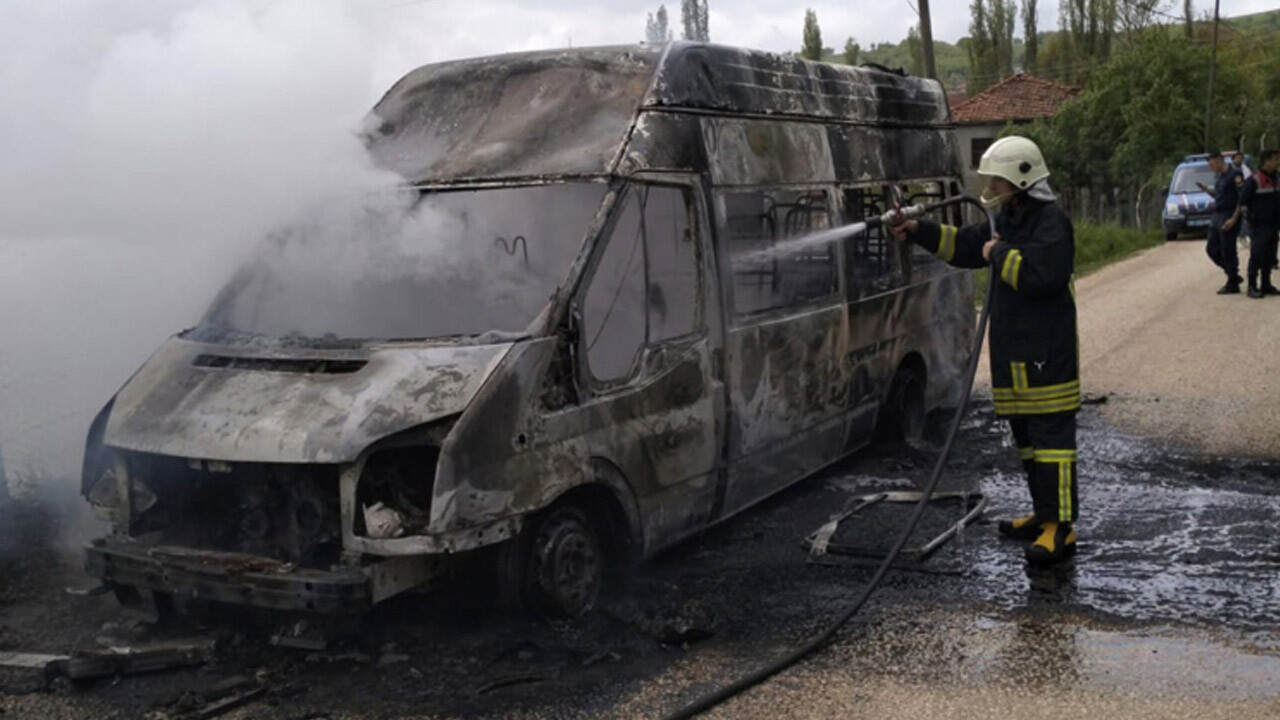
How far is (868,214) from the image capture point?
806 cm

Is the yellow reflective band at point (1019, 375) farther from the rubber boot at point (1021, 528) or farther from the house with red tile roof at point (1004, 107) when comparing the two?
the house with red tile roof at point (1004, 107)

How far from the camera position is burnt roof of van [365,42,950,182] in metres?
5.88

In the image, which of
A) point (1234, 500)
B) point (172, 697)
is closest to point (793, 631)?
point (172, 697)

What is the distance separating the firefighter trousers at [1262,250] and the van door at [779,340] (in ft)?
34.3

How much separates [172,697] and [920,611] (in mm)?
2988

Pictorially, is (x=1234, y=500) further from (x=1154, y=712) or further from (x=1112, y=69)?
(x=1112, y=69)

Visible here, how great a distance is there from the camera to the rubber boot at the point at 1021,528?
650cm

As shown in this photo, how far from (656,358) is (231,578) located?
6.58 feet

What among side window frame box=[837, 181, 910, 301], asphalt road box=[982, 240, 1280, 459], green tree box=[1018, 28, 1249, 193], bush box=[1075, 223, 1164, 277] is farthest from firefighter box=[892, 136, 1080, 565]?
green tree box=[1018, 28, 1249, 193]

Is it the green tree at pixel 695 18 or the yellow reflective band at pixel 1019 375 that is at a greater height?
the green tree at pixel 695 18

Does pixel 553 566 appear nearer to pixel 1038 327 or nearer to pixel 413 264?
pixel 413 264

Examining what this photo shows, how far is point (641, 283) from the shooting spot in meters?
5.75

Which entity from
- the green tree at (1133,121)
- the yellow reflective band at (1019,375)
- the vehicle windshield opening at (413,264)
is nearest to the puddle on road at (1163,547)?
the yellow reflective band at (1019,375)

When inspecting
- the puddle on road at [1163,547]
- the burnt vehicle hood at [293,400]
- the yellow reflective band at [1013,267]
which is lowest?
the puddle on road at [1163,547]
